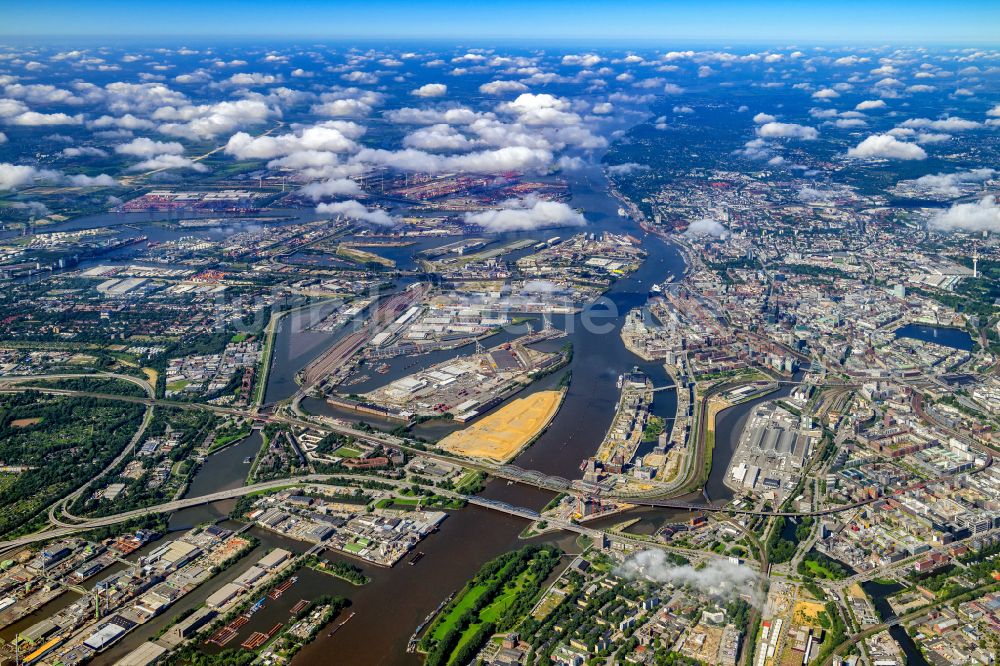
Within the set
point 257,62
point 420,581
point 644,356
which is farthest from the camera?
point 257,62

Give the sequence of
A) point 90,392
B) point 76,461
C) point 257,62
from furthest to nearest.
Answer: point 257,62
point 90,392
point 76,461

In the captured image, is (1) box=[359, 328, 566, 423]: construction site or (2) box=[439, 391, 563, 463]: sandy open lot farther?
(1) box=[359, 328, 566, 423]: construction site

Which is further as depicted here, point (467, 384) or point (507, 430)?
point (467, 384)

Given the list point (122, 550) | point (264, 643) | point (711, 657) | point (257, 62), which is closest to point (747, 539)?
point (711, 657)

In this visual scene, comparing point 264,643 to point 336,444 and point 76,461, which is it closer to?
point 336,444

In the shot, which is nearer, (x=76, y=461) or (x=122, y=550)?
(x=122, y=550)

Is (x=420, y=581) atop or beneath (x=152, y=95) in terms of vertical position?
beneath

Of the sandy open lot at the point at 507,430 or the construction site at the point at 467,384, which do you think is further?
the construction site at the point at 467,384
